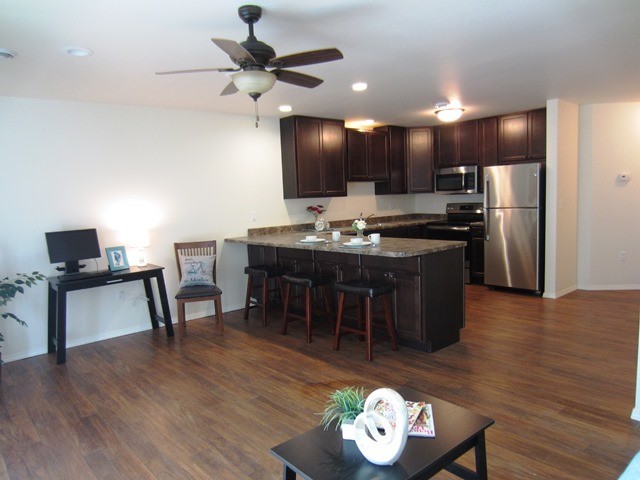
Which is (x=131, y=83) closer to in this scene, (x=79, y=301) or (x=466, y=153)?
(x=79, y=301)

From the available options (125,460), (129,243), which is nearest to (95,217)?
(129,243)

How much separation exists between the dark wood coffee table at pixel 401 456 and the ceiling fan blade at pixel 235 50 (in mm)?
1774

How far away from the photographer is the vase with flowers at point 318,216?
18.8ft

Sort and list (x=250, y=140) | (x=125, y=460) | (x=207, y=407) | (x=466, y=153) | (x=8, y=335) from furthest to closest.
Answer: (x=466, y=153) < (x=250, y=140) < (x=8, y=335) < (x=207, y=407) < (x=125, y=460)

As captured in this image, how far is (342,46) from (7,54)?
214 cm

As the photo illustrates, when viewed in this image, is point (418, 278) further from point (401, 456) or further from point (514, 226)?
point (514, 226)

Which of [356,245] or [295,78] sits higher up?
[295,78]

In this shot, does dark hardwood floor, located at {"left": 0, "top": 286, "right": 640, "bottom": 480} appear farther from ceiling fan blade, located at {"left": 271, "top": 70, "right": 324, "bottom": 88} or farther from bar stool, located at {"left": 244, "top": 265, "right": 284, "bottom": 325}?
ceiling fan blade, located at {"left": 271, "top": 70, "right": 324, "bottom": 88}

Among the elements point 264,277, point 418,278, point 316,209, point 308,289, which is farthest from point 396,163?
point 418,278

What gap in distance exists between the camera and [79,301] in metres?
4.36

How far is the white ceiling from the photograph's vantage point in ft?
7.76

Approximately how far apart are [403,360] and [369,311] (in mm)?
490

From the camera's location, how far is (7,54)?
9.27 ft

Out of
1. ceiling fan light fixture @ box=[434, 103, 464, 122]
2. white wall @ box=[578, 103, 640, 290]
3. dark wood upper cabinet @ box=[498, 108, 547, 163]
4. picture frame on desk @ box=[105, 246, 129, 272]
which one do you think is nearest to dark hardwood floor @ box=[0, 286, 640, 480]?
picture frame on desk @ box=[105, 246, 129, 272]
